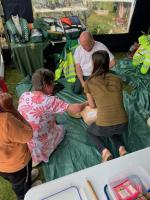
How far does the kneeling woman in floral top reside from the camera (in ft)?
5.37

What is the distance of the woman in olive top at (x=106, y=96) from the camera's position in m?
1.74

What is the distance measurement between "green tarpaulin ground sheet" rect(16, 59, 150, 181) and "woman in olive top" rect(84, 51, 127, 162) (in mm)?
273

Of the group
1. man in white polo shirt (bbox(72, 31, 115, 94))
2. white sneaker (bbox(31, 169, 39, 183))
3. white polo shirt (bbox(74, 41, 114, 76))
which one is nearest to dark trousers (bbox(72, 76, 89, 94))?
man in white polo shirt (bbox(72, 31, 115, 94))

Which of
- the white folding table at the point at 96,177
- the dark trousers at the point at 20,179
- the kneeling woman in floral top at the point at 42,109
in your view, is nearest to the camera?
the white folding table at the point at 96,177

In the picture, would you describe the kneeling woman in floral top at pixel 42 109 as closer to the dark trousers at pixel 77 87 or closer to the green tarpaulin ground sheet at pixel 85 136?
the green tarpaulin ground sheet at pixel 85 136

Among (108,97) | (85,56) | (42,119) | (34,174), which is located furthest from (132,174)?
(85,56)

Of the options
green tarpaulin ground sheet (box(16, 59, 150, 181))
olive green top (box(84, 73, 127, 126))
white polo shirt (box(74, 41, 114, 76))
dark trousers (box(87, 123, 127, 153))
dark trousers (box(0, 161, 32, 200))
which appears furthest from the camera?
white polo shirt (box(74, 41, 114, 76))

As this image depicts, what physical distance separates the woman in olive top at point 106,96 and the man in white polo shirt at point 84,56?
0.72 metres

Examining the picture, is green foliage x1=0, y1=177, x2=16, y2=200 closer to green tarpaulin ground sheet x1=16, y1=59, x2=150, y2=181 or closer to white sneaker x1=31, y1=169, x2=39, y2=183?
white sneaker x1=31, y1=169, x2=39, y2=183

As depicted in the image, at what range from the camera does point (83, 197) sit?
102 centimetres

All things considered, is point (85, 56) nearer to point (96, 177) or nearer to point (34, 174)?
point (34, 174)

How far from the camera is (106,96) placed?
1747 millimetres

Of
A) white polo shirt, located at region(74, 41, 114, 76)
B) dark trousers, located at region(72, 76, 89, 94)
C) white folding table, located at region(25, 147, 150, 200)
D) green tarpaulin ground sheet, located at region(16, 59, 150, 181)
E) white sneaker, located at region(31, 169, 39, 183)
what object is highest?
white polo shirt, located at region(74, 41, 114, 76)

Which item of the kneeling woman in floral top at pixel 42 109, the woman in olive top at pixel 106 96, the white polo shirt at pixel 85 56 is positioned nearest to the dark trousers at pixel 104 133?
the woman in olive top at pixel 106 96
